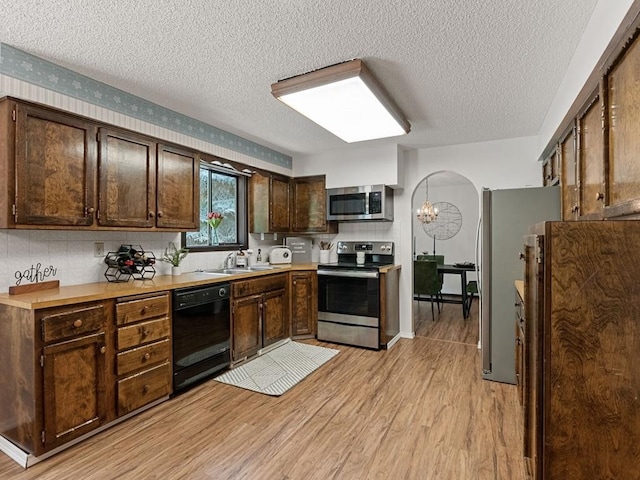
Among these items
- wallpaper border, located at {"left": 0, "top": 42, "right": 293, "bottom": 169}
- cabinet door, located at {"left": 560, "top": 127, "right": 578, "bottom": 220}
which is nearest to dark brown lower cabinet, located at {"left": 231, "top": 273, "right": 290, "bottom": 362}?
wallpaper border, located at {"left": 0, "top": 42, "right": 293, "bottom": 169}

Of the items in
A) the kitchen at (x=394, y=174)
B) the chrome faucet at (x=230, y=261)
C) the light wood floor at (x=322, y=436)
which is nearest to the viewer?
the light wood floor at (x=322, y=436)

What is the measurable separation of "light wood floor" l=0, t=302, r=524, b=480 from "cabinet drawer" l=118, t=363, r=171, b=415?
102 millimetres

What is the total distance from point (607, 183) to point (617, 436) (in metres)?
1.02

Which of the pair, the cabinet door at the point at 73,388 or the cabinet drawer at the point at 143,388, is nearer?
the cabinet door at the point at 73,388

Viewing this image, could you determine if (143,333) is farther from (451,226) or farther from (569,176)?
(451,226)

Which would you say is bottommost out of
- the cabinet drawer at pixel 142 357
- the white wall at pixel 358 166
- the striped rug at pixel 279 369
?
the striped rug at pixel 279 369

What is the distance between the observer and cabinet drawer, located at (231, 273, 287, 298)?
11.0 feet

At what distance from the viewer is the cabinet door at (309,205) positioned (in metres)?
4.70

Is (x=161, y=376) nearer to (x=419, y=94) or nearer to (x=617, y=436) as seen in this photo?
(x=617, y=436)

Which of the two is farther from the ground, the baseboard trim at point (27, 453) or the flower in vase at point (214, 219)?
the flower in vase at point (214, 219)

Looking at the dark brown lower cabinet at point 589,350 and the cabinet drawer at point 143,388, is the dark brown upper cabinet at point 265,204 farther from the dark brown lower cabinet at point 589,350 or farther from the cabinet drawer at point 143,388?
the dark brown lower cabinet at point 589,350

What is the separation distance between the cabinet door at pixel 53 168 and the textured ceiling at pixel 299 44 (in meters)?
0.40

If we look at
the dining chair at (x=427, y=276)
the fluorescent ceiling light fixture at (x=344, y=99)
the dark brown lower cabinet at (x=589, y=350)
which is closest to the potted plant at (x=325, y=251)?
the dining chair at (x=427, y=276)

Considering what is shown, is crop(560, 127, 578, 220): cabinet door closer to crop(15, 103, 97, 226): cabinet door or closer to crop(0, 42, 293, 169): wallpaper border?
crop(0, 42, 293, 169): wallpaper border
